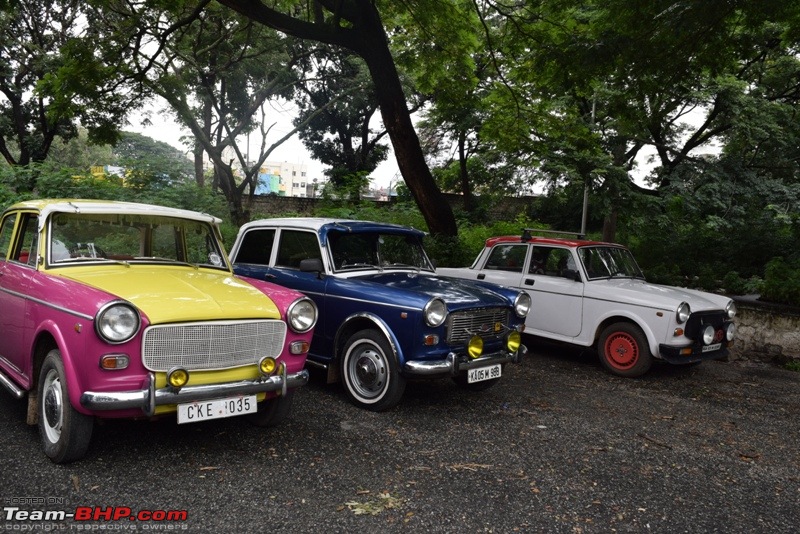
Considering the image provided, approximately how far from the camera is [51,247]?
4570 mm

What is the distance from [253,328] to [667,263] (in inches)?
465

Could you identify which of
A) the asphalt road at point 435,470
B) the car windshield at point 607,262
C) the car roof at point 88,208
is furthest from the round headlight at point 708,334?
the car roof at point 88,208

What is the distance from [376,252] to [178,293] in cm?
270

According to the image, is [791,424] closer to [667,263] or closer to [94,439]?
[94,439]

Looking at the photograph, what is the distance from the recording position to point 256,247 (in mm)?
6934

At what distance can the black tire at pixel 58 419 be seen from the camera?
375 centimetres

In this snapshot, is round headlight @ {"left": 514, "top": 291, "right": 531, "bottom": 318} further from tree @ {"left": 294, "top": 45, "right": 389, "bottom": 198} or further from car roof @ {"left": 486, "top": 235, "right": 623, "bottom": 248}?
tree @ {"left": 294, "top": 45, "right": 389, "bottom": 198}

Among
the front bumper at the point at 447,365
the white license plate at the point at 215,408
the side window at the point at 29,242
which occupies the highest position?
the side window at the point at 29,242

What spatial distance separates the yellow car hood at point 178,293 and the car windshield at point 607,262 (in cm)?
491

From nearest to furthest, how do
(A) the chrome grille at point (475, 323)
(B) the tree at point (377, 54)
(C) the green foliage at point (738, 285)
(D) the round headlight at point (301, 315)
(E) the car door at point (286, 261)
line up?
(D) the round headlight at point (301, 315) < (A) the chrome grille at point (475, 323) < (E) the car door at point (286, 261) < (B) the tree at point (377, 54) < (C) the green foliage at point (738, 285)

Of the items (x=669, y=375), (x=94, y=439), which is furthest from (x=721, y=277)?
(x=94, y=439)

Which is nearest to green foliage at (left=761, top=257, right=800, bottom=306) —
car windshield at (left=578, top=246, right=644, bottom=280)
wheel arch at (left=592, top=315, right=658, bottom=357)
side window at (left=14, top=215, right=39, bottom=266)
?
car windshield at (left=578, top=246, right=644, bottom=280)

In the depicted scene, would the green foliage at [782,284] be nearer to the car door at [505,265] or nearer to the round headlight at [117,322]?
the car door at [505,265]

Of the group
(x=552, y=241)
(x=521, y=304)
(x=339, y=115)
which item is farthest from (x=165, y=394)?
(x=339, y=115)
